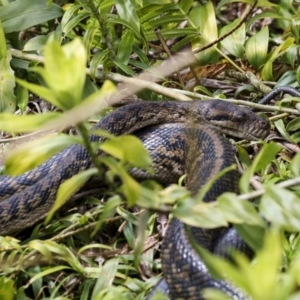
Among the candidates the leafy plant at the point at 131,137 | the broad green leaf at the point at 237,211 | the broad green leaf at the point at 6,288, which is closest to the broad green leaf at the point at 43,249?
the leafy plant at the point at 131,137

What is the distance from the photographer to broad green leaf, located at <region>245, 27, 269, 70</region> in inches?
194

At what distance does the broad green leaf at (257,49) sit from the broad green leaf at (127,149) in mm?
3103

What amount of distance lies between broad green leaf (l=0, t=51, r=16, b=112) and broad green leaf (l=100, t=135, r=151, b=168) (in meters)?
2.51

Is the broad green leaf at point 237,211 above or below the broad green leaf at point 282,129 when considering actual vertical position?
above

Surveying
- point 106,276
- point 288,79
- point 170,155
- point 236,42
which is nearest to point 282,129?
point 288,79

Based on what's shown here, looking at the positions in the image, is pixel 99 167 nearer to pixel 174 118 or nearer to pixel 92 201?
pixel 92 201

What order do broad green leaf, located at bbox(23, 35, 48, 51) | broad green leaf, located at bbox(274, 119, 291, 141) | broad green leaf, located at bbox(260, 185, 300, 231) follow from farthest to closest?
broad green leaf, located at bbox(23, 35, 48, 51) → broad green leaf, located at bbox(274, 119, 291, 141) → broad green leaf, located at bbox(260, 185, 300, 231)

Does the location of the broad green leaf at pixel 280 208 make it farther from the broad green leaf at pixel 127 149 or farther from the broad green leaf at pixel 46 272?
the broad green leaf at pixel 46 272

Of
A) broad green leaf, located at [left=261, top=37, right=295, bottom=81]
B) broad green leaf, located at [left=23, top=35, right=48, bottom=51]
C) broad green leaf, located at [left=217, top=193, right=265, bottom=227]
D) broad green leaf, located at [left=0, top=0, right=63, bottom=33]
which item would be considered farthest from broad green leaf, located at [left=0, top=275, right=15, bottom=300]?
broad green leaf, located at [left=261, top=37, right=295, bottom=81]

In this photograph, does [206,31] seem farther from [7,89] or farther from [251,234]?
[251,234]

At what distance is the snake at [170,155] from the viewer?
356 cm

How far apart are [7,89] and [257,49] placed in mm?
Answer: 1915

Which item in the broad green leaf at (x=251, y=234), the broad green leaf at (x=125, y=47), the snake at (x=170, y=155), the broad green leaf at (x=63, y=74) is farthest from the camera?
the broad green leaf at (x=125, y=47)

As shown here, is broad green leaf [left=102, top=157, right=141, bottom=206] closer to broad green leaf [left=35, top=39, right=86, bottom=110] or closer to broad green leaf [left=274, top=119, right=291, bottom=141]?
broad green leaf [left=35, top=39, right=86, bottom=110]
